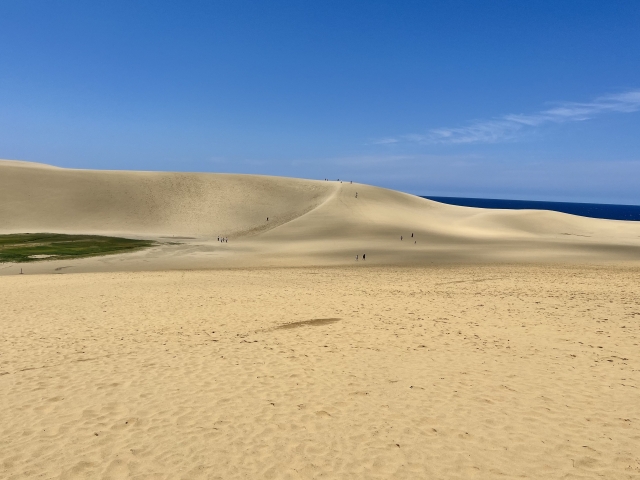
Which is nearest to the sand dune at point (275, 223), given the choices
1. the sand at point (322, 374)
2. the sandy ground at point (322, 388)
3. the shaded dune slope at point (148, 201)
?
the shaded dune slope at point (148, 201)

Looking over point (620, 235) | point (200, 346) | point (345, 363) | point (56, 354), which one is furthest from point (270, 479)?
point (620, 235)

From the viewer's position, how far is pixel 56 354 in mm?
10898

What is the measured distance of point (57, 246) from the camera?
40.0m

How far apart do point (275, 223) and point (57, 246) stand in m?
28.4

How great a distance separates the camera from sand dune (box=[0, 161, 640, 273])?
3672 cm

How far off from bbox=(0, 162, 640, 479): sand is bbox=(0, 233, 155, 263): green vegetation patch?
33.9 feet

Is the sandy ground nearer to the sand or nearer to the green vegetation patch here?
the sand

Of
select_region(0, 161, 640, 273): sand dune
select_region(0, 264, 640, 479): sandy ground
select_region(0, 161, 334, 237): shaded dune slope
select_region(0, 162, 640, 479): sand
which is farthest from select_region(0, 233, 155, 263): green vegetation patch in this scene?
select_region(0, 264, 640, 479): sandy ground

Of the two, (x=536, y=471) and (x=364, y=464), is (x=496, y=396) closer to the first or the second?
(x=536, y=471)

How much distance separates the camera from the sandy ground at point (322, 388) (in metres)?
6.11

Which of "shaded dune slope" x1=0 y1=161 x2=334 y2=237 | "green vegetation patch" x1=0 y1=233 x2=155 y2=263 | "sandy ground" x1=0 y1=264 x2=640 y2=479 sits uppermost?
"shaded dune slope" x1=0 y1=161 x2=334 y2=237

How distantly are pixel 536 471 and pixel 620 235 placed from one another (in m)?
57.8

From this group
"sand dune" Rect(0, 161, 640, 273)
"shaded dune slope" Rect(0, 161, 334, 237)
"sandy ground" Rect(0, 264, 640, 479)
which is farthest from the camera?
"shaded dune slope" Rect(0, 161, 334, 237)

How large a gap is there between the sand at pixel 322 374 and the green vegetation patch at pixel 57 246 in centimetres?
1034
